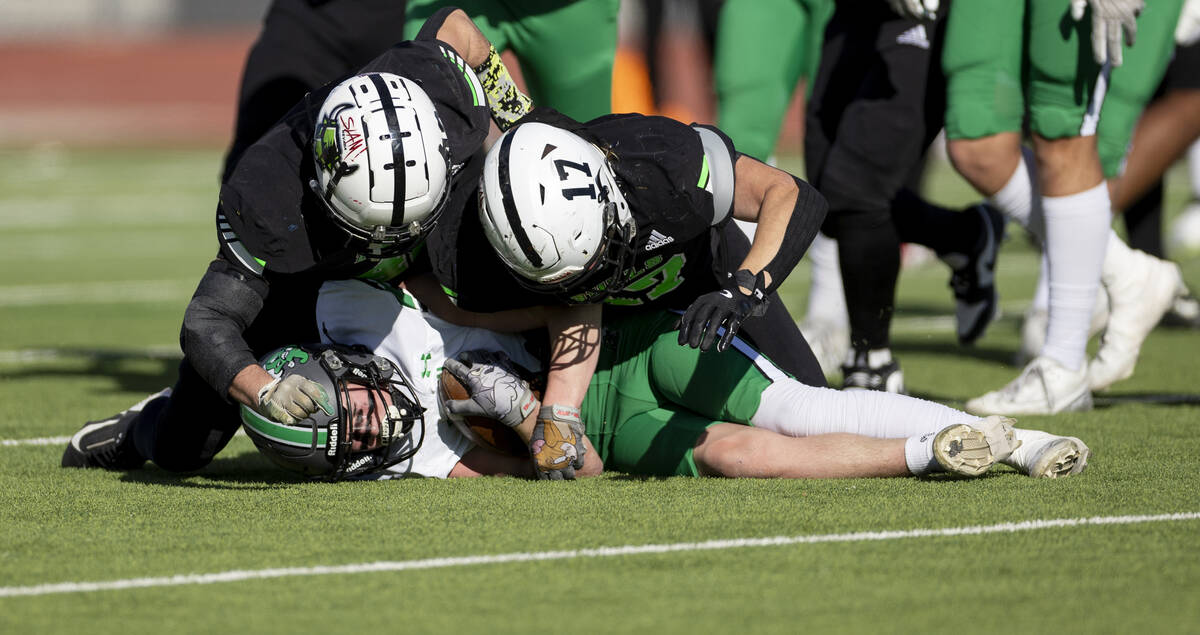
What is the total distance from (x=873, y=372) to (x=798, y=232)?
1.25m

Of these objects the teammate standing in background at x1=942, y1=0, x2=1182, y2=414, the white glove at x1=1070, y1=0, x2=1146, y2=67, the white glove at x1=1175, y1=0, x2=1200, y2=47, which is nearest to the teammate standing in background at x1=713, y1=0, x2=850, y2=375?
the teammate standing in background at x1=942, y1=0, x2=1182, y2=414

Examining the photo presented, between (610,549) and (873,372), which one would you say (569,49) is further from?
(610,549)

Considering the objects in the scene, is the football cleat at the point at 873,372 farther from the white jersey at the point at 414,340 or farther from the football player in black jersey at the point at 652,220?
the white jersey at the point at 414,340

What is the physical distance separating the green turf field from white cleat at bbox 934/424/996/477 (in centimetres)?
6

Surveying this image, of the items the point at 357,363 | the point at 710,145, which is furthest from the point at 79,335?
the point at 710,145

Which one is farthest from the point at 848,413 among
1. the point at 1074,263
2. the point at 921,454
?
the point at 1074,263

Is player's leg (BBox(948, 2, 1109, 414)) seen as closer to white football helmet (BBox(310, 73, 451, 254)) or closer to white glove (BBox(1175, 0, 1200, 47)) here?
white glove (BBox(1175, 0, 1200, 47))

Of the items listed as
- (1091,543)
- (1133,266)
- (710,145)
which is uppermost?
(710,145)

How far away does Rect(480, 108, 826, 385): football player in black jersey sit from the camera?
3523mm

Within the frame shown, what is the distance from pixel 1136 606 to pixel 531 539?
1.19 m

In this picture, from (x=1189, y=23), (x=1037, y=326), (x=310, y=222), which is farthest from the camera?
(x=1189, y=23)

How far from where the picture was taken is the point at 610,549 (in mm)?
3088

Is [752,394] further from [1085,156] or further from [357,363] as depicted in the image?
[1085,156]

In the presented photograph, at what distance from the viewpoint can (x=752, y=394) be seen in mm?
3873
